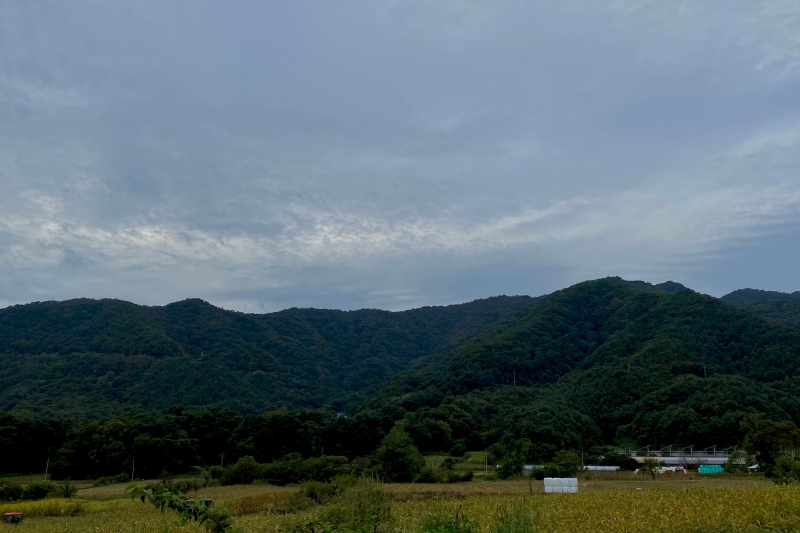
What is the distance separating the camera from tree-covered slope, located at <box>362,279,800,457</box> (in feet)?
175

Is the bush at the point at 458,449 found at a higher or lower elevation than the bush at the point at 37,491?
lower

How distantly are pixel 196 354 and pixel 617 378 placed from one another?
3003 inches

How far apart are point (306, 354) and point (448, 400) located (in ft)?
216

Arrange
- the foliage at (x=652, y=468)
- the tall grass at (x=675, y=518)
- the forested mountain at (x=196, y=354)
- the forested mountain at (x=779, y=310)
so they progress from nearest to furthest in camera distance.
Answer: the tall grass at (x=675, y=518), the foliage at (x=652, y=468), the forested mountain at (x=196, y=354), the forested mountain at (x=779, y=310)

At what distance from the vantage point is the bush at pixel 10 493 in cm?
3081

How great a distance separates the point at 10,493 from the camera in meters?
31.2

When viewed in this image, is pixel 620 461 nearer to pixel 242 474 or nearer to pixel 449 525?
pixel 242 474

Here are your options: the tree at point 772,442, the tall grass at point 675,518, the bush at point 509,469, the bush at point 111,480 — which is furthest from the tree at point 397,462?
the tall grass at point 675,518

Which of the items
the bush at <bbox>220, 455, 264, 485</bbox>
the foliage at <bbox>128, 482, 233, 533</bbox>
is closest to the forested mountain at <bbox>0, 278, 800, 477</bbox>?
the bush at <bbox>220, 455, 264, 485</bbox>

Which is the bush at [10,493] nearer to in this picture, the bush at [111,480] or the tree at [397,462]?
the bush at [111,480]

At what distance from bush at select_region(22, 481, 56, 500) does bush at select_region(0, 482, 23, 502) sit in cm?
24

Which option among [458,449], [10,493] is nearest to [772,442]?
[458,449]

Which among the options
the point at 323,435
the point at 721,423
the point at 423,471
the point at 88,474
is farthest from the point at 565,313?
the point at 88,474

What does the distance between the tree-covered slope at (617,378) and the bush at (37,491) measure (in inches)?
1218
